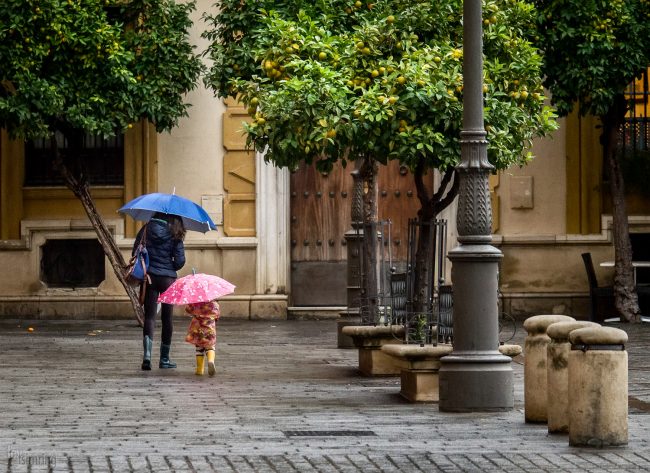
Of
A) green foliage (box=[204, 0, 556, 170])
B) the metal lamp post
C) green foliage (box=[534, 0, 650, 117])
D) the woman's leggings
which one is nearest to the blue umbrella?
the woman's leggings

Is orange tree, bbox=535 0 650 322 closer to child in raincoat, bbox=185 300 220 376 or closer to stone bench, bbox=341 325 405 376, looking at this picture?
stone bench, bbox=341 325 405 376

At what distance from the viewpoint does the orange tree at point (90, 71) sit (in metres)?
A: 21.4

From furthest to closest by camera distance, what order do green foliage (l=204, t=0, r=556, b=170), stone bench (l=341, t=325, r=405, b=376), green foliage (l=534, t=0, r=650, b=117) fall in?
green foliage (l=534, t=0, r=650, b=117)
stone bench (l=341, t=325, r=405, b=376)
green foliage (l=204, t=0, r=556, b=170)

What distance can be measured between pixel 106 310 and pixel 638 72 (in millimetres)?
8998

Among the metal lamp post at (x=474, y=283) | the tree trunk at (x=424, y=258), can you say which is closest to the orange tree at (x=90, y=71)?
the tree trunk at (x=424, y=258)

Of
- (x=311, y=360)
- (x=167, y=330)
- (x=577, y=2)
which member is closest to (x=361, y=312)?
(x=311, y=360)

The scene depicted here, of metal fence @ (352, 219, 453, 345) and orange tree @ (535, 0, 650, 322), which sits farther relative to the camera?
orange tree @ (535, 0, 650, 322)

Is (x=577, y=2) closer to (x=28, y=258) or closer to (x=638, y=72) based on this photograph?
(x=638, y=72)

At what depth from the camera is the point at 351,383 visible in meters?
14.1

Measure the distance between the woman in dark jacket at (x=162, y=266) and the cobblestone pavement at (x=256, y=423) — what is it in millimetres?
360

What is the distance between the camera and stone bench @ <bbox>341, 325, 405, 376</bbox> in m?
14.6

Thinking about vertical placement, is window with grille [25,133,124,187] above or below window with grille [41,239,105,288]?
above

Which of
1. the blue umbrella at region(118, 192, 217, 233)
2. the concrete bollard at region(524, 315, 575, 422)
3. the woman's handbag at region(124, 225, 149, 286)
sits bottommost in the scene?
the concrete bollard at region(524, 315, 575, 422)

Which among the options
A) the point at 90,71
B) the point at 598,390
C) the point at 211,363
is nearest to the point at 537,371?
the point at 598,390
